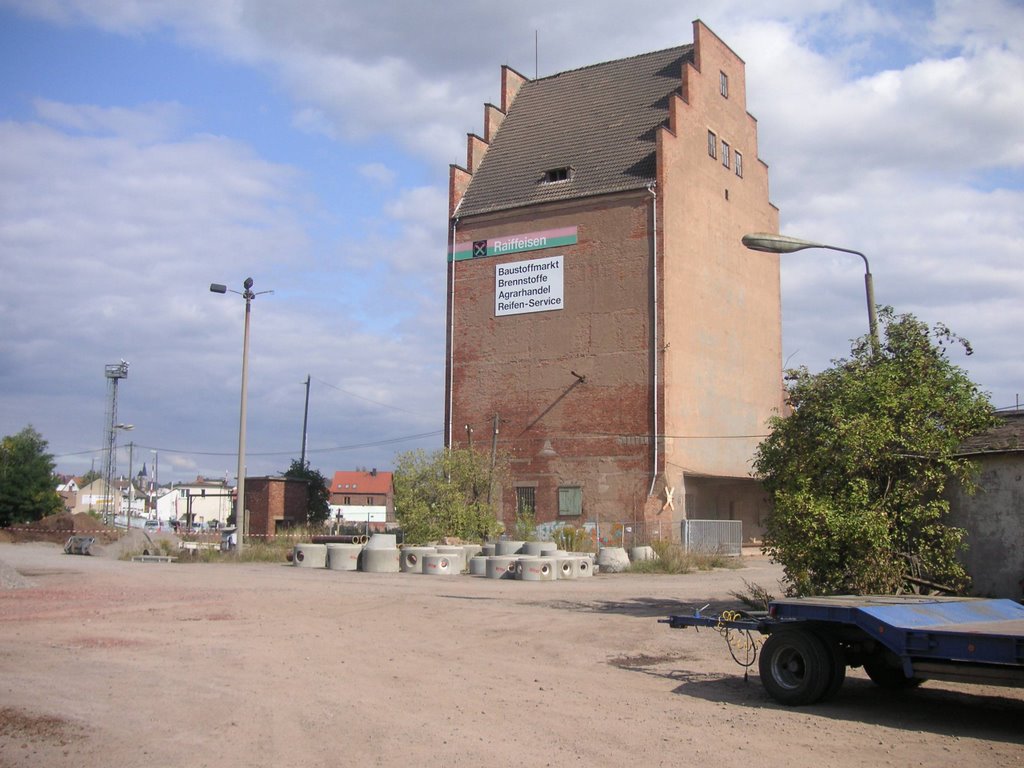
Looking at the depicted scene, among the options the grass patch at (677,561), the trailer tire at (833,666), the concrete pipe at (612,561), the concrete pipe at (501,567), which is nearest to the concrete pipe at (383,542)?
the concrete pipe at (501,567)

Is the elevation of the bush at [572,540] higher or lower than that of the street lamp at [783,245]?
lower

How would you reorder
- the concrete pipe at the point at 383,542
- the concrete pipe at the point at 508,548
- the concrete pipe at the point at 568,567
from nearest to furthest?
the concrete pipe at the point at 568,567, the concrete pipe at the point at 508,548, the concrete pipe at the point at 383,542

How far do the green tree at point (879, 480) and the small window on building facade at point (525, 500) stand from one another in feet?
98.1

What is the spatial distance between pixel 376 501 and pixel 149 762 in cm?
12016

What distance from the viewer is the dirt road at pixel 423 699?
783cm

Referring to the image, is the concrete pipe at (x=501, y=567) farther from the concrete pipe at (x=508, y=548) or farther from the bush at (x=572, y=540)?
the bush at (x=572, y=540)

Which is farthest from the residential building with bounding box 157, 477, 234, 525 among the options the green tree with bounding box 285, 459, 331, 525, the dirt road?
the dirt road

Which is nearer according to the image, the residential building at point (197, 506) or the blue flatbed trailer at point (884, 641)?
the blue flatbed trailer at point (884, 641)

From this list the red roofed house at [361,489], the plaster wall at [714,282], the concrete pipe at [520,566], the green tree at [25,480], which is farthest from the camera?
the red roofed house at [361,489]

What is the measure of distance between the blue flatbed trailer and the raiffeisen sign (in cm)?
3654

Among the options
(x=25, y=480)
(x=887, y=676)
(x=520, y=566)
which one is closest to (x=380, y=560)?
(x=520, y=566)

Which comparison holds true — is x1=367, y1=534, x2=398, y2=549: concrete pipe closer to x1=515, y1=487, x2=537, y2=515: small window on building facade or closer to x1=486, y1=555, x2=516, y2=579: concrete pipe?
x1=486, y1=555, x2=516, y2=579: concrete pipe

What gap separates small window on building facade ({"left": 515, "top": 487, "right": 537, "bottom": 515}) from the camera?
150 feet

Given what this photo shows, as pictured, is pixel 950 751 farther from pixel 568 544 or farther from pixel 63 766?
pixel 568 544
